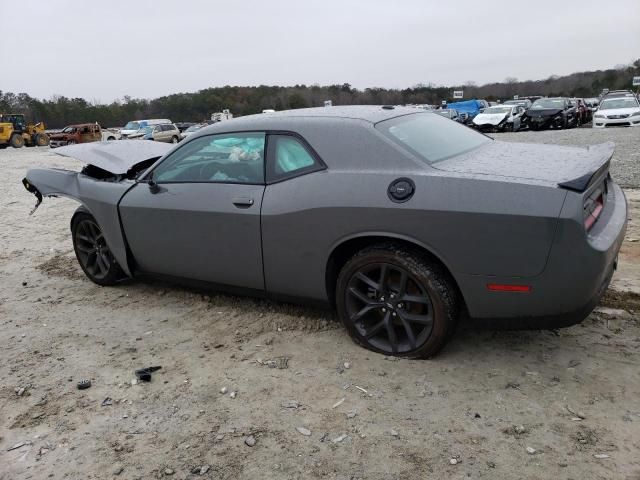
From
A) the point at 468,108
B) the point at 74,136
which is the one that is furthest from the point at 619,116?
the point at 74,136

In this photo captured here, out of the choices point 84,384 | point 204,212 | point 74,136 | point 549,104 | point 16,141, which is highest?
point 204,212

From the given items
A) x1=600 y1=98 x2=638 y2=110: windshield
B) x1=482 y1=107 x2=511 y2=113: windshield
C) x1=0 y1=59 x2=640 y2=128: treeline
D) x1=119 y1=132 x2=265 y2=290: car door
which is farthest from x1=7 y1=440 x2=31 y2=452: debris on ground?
x1=0 y1=59 x2=640 y2=128: treeline

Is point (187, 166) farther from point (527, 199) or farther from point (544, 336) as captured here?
point (544, 336)

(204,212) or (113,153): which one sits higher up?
(113,153)

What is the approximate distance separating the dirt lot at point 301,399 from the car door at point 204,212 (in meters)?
0.46

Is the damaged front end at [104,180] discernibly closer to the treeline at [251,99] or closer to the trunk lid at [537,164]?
the trunk lid at [537,164]

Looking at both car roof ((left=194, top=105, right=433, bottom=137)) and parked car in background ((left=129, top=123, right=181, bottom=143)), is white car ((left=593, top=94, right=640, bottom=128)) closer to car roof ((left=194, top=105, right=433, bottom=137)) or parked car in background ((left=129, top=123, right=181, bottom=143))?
car roof ((left=194, top=105, right=433, bottom=137))

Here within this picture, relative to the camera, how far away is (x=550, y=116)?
22469 mm

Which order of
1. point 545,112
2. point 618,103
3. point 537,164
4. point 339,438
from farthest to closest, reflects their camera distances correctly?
point 545,112, point 618,103, point 537,164, point 339,438

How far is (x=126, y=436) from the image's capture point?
8.82 feet

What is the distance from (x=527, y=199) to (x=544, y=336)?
1.20m

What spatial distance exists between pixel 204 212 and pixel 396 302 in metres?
1.54

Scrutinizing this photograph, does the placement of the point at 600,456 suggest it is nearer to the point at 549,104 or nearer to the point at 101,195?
the point at 101,195

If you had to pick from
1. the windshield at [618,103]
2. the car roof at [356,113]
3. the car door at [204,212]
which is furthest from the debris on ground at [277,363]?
the windshield at [618,103]
